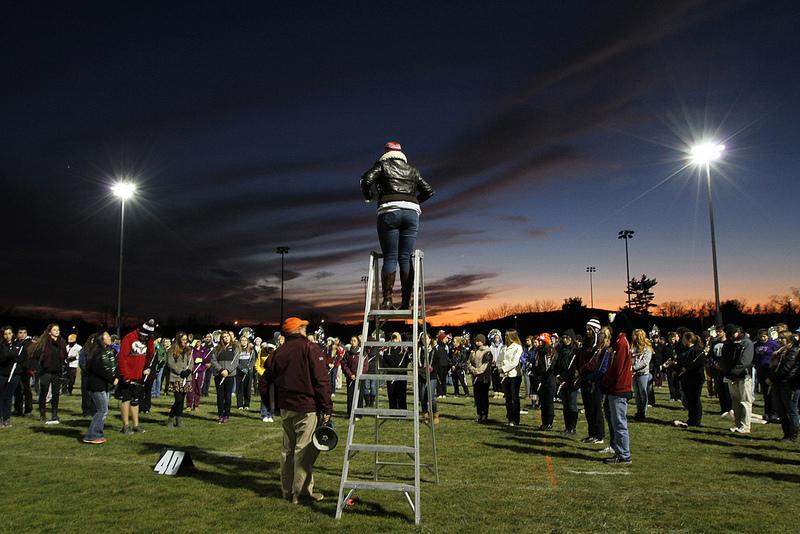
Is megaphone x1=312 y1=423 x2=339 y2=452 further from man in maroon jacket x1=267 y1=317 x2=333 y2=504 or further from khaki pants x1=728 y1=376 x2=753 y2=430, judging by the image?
khaki pants x1=728 y1=376 x2=753 y2=430

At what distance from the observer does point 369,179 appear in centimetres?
686

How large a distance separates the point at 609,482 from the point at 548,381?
16.4ft

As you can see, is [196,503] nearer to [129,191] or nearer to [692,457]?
[692,457]

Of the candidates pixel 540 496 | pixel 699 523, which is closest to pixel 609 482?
pixel 540 496

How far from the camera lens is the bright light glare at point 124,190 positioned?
1362 inches

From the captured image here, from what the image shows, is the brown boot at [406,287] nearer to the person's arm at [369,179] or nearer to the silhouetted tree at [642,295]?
the person's arm at [369,179]

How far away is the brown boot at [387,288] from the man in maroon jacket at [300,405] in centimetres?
107

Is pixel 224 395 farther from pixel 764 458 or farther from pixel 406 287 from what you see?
pixel 764 458

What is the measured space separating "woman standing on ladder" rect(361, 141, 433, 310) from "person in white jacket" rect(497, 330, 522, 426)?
7.19 metres

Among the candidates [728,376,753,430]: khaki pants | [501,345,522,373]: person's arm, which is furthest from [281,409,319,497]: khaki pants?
[728,376,753,430]: khaki pants

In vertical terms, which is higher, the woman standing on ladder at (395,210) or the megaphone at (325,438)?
the woman standing on ladder at (395,210)

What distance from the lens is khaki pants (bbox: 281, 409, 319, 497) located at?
695cm

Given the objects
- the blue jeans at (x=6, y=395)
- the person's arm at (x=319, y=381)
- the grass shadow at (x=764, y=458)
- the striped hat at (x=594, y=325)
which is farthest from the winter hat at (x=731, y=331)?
the blue jeans at (x=6, y=395)

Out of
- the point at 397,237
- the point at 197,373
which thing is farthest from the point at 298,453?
the point at 197,373
